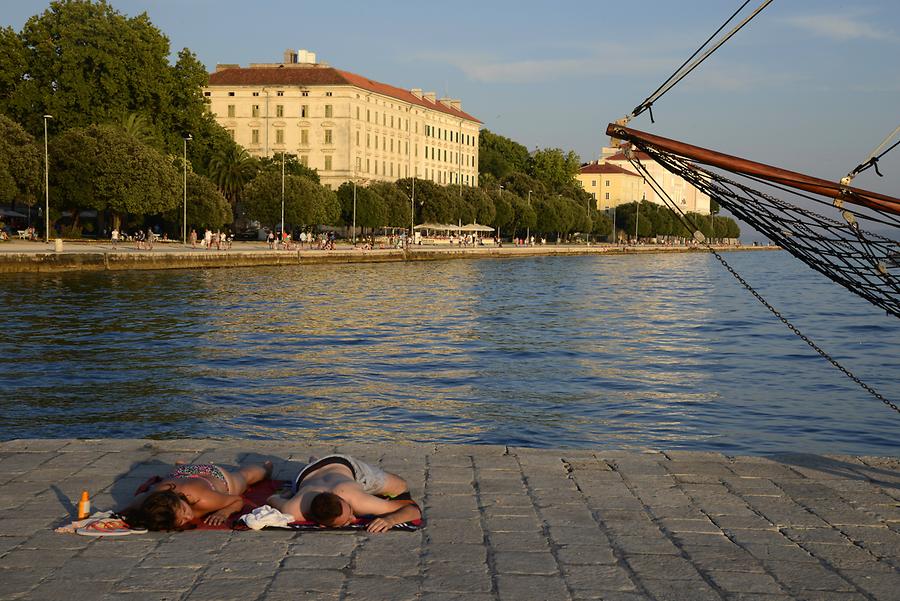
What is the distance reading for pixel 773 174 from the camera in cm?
905

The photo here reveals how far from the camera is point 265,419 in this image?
1583 cm

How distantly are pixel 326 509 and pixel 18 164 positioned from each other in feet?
186

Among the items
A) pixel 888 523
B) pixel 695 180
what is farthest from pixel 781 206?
pixel 888 523

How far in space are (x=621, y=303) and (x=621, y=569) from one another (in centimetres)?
4009

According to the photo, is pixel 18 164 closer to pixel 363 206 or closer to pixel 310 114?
pixel 363 206

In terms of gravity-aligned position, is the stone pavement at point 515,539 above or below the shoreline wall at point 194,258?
above

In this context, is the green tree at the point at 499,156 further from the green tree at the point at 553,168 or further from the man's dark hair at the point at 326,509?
the man's dark hair at the point at 326,509

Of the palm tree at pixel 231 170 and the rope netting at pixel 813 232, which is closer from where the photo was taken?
the rope netting at pixel 813 232

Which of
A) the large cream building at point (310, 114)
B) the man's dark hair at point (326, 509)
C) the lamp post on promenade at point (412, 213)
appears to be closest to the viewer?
the man's dark hair at point (326, 509)

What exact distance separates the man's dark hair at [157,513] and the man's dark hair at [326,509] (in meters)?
0.84

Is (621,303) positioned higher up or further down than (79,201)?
further down

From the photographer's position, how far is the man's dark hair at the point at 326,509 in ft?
22.3

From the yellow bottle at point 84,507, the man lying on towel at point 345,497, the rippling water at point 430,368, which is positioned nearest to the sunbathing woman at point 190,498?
the yellow bottle at point 84,507

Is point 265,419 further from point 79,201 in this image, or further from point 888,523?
point 79,201
